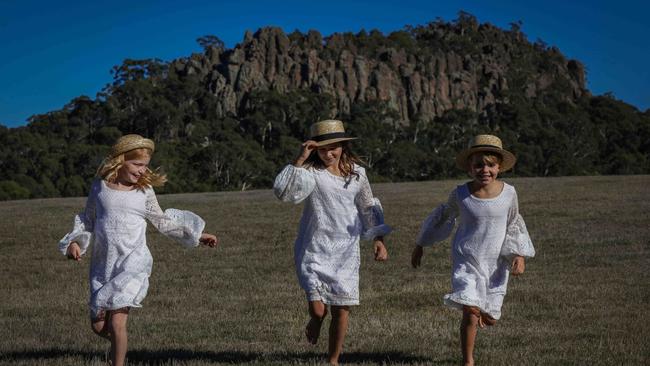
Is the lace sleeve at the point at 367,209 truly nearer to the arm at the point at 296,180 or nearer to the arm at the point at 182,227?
the arm at the point at 296,180

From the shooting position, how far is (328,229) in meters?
6.53

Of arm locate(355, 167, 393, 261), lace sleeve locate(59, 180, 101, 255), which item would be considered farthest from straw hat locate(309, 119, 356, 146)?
lace sleeve locate(59, 180, 101, 255)

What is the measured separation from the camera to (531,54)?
177000 millimetres

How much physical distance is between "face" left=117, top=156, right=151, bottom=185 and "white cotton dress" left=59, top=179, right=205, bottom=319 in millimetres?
107

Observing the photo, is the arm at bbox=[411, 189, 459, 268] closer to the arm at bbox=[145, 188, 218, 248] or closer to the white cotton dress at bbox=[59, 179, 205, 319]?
the arm at bbox=[145, 188, 218, 248]

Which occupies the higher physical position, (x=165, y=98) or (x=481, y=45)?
(x=481, y=45)

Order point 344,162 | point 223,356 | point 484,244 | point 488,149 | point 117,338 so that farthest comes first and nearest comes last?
point 223,356, point 344,162, point 488,149, point 484,244, point 117,338

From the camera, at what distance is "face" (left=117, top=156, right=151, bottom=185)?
622cm

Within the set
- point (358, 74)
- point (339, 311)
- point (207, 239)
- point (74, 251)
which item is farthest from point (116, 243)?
point (358, 74)

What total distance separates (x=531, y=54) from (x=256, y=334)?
582ft

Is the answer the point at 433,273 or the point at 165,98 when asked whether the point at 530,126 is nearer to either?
the point at 165,98

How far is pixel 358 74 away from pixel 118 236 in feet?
432

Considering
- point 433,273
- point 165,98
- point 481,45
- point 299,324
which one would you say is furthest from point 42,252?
point 481,45

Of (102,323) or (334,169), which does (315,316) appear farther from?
(102,323)
